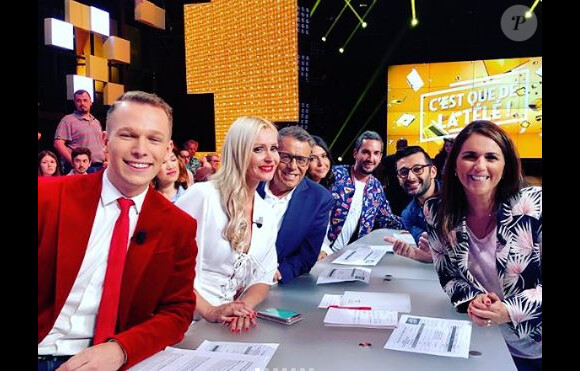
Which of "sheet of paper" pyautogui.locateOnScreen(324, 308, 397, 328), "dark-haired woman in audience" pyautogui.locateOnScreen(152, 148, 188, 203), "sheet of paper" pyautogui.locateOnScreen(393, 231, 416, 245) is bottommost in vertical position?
"sheet of paper" pyautogui.locateOnScreen(324, 308, 397, 328)

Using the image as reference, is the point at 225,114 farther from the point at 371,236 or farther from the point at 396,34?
the point at 396,34

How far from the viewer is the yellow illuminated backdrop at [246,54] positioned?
16.9 feet

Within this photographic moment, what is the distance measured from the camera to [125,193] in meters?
1.54

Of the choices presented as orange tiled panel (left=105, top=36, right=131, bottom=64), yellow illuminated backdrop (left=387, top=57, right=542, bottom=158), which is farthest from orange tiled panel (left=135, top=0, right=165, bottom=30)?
yellow illuminated backdrop (left=387, top=57, right=542, bottom=158)

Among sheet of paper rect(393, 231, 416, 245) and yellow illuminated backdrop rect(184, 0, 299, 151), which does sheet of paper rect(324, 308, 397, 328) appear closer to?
sheet of paper rect(393, 231, 416, 245)

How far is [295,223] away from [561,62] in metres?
1.81

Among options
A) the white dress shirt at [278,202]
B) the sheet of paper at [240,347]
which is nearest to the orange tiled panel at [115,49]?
the white dress shirt at [278,202]

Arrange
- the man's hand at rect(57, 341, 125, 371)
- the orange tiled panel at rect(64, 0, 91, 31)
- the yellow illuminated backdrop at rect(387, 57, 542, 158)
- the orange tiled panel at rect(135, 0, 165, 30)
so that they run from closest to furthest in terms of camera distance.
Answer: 1. the man's hand at rect(57, 341, 125, 371)
2. the orange tiled panel at rect(64, 0, 91, 31)
3. the orange tiled panel at rect(135, 0, 165, 30)
4. the yellow illuminated backdrop at rect(387, 57, 542, 158)

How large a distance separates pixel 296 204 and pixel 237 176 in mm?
595

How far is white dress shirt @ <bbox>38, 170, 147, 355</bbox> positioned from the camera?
1409 mm

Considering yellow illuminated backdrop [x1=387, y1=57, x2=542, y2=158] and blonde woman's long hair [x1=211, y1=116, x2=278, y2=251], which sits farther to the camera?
yellow illuminated backdrop [x1=387, y1=57, x2=542, y2=158]

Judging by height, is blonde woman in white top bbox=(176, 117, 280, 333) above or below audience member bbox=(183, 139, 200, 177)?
below

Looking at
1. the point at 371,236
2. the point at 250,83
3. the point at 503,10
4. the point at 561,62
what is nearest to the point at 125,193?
the point at 561,62

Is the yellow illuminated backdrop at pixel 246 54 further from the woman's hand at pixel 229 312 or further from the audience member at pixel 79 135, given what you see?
the woman's hand at pixel 229 312
